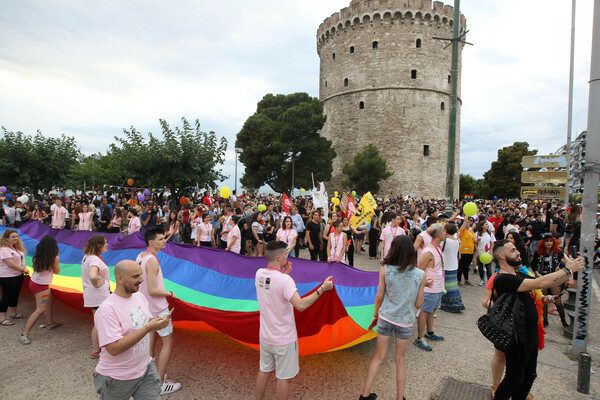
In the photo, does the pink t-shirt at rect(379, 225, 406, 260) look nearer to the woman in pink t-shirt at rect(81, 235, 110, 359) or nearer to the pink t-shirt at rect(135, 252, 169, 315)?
the pink t-shirt at rect(135, 252, 169, 315)

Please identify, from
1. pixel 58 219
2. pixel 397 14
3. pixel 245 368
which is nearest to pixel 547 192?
pixel 245 368

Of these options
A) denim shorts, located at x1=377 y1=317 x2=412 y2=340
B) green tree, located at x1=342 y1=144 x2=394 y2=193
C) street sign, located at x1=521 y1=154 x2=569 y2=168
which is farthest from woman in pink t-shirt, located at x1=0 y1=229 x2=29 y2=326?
green tree, located at x1=342 y1=144 x2=394 y2=193

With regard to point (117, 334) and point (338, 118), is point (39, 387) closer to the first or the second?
point (117, 334)

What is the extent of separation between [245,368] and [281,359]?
52.0 inches

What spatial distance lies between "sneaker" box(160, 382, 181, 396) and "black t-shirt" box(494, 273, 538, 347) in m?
3.43

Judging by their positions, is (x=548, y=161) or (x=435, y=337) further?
(x=548, y=161)

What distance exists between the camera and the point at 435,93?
37.3 m

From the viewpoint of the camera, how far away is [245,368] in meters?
4.29

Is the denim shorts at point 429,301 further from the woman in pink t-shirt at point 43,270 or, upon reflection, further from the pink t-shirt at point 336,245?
the woman in pink t-shirt at point 43,270

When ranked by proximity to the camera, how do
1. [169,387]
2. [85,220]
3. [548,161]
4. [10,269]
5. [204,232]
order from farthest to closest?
[85,220]
[548,161]
[204,232]
[10,269]
[169,387]

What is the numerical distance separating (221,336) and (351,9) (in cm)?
3958

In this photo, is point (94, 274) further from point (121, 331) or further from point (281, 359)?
point (281, 359)

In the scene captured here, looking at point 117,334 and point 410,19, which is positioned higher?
point 410,19

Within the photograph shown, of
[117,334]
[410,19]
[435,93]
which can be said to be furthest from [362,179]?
[117,334]
